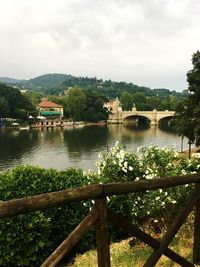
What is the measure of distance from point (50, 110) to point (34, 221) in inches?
5578

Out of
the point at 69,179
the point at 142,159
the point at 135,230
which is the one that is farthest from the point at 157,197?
the point at 135,230

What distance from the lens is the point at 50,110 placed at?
151000 mm

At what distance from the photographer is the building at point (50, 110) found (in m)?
146

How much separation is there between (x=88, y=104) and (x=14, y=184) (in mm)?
137731

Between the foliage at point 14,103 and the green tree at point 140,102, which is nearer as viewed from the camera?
the foliage at point 14,103

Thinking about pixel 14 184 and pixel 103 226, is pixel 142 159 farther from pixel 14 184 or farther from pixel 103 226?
pixel 103 226

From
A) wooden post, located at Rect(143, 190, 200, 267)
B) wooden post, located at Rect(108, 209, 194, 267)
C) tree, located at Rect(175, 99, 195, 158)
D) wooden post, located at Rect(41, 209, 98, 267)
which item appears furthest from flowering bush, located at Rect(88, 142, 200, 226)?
tree, located at Rect(175, 99, 195, 158)

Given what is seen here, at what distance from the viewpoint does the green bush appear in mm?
10648

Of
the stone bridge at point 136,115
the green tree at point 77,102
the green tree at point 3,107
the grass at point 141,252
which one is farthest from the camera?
the stone bridge at point 136,115

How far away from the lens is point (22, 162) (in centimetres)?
5662

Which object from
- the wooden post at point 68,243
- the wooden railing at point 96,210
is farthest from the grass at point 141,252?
the wooden post at point 68,243

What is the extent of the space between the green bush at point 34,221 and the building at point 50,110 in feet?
439

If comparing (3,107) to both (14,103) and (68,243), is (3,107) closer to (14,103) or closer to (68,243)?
(14,103)

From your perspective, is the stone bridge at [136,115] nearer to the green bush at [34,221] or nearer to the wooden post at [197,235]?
the green bush at [34,221]
